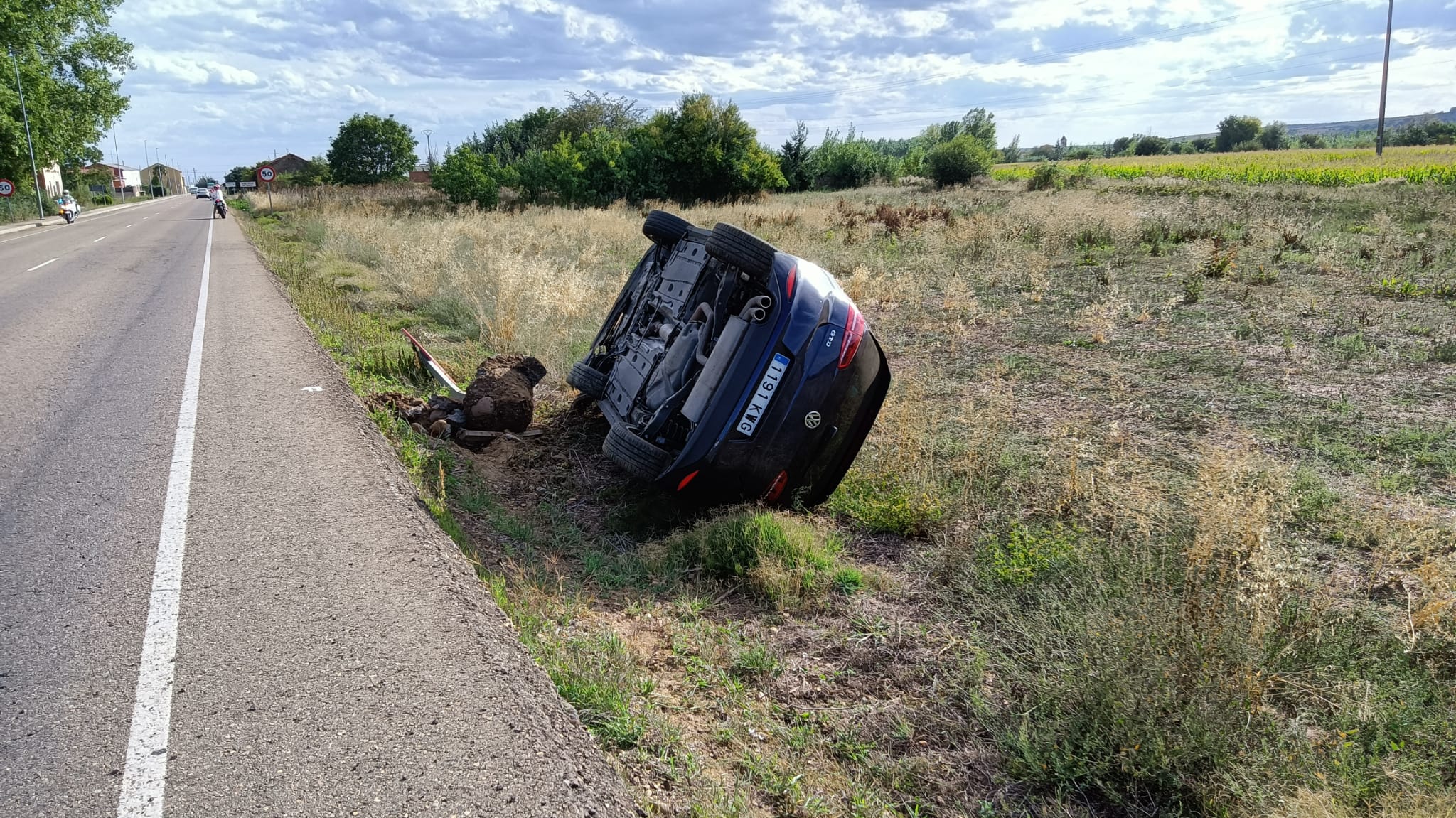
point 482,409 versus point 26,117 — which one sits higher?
point 26,117

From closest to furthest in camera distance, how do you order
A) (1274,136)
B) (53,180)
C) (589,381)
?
(589,381) < (53,180) < (1274,136)

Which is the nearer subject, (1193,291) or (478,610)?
(478,610)

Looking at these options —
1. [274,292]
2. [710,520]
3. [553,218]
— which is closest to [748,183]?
[553,218]

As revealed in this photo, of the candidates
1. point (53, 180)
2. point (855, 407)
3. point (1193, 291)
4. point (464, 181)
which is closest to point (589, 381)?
point (855, 407)

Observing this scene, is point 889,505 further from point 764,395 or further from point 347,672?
point 347,672

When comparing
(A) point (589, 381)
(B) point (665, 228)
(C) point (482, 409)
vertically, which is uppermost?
(B) point (665, 228)

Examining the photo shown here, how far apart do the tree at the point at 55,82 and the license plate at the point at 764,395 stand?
49.6 metres

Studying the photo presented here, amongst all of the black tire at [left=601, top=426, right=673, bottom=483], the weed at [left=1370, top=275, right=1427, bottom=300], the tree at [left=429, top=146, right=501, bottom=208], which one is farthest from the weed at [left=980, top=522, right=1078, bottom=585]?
the tree at [left=429, top=146, right=501, bottom=208]

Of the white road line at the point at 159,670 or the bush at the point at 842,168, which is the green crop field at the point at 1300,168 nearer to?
the bush at the point at 842,168

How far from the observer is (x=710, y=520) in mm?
4949

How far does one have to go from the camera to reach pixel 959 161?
43.9 metres

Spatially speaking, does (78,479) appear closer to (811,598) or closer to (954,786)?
(811,598)

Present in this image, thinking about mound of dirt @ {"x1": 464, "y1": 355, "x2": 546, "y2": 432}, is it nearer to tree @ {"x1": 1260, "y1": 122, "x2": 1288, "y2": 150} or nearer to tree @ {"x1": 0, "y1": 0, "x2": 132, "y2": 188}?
tree @ {"x1": 0, "y1": 0, "x2": 132, "y2": 188}

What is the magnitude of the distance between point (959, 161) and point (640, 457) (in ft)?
142
